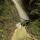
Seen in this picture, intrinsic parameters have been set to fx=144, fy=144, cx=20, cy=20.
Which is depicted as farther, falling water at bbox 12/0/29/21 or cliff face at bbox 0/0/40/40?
falling water at bbox 12/0/29/21

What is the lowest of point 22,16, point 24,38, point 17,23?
point 24,38

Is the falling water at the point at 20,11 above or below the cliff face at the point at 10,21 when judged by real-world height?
above

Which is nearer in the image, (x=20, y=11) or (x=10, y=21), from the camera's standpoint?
(x=10, y=21)

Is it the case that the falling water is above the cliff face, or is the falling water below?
above

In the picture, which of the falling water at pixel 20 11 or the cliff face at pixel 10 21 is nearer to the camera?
the cliff face at pixel 10 21

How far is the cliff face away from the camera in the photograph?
118cm

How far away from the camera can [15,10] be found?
1.33 m

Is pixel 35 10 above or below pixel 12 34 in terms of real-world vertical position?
above

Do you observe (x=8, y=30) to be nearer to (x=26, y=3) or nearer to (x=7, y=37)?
(x=7, y=37)

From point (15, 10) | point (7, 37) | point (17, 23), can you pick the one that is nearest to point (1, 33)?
point (7, 37)

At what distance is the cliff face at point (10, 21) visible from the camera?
118cm

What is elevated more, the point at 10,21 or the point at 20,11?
the point at 20,11

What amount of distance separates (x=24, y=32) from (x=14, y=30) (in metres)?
0.09

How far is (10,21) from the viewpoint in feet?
4.10
